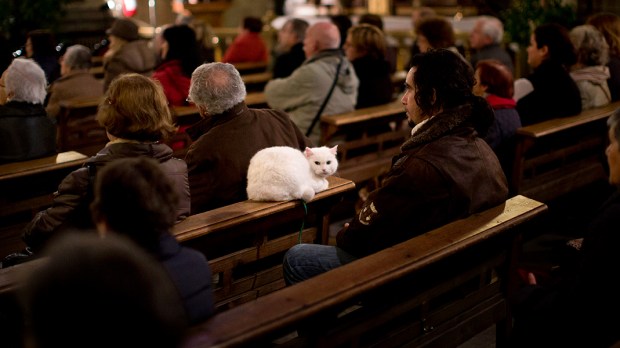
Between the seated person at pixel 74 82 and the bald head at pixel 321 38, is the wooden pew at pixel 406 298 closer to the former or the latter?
the bald head at pixel 321 38

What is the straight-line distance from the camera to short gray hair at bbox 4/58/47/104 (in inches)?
167

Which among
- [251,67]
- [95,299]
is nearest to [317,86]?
[251,67]

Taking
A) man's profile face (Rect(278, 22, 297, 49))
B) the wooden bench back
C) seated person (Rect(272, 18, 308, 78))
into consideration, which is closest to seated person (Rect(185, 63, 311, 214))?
the wooden bench back

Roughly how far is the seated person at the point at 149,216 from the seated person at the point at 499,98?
2900mm

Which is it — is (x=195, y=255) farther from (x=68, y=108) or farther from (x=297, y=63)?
(x=297, y=63)

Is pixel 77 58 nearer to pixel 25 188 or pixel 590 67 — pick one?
pixel 25 188

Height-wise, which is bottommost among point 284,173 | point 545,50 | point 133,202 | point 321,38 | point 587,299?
point 587,299

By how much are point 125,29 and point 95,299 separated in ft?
18.6

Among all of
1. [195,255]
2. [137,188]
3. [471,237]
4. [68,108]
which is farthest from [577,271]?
[68,108]

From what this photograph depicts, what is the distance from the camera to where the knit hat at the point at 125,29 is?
678cm

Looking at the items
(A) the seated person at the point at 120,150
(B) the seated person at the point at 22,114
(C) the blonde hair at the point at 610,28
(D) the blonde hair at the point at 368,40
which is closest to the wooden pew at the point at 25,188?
(B) the seated person at the point at 22,114

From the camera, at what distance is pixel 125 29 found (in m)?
6.78

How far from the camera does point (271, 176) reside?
3256mm

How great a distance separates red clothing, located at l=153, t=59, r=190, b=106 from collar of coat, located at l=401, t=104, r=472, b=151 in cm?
320
